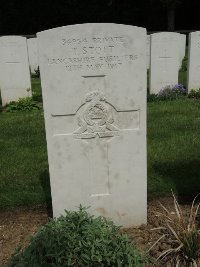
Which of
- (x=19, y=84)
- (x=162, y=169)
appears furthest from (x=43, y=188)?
(x=19, y=84)

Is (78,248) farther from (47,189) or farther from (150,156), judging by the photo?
(150,156)

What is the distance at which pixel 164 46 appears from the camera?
909 centimetres

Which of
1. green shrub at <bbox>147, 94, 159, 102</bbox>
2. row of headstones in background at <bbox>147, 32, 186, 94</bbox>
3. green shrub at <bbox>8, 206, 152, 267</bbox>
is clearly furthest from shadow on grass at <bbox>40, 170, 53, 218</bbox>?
row of headstones in background at <bbox>147, 32, 186, 94</bbox>

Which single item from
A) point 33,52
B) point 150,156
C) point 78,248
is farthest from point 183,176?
point 33,52

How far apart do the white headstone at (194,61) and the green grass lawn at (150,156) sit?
64.5 inches

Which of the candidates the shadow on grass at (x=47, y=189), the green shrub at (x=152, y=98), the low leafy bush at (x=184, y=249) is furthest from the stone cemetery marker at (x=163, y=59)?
the low leafy bush at (x=184, y=249)

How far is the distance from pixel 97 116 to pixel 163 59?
6.35 meters

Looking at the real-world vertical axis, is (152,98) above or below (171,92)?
below

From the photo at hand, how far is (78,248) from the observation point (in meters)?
2.54

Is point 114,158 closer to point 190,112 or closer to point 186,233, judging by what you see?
point 186,233

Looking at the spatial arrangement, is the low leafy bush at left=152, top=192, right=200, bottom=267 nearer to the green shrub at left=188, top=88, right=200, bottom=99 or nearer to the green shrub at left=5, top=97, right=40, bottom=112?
the green shrub at left=5, top=97, right=40, bottom=112

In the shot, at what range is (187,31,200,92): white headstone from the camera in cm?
890

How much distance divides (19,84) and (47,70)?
20.6 feet

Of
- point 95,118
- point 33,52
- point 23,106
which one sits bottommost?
point 23,106
